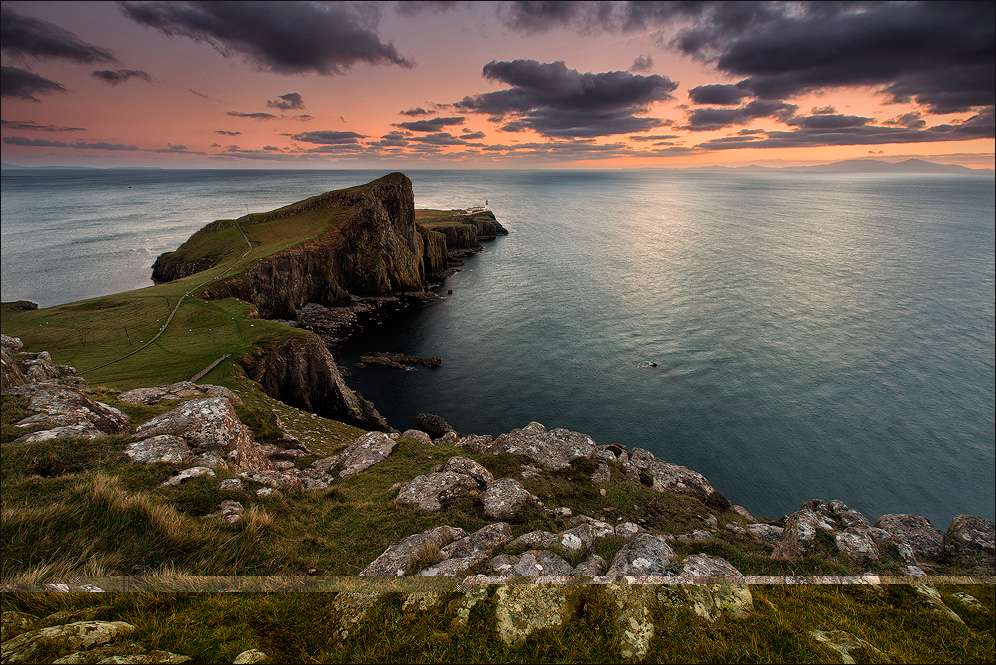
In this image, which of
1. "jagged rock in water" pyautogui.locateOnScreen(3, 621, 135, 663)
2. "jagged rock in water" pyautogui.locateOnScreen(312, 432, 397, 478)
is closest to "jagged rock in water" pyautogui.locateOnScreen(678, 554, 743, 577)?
"jagged rock in water" pyautogui.locateOnScreen(3, 621, 135, 663)

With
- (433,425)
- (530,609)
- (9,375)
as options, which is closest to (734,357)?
(433,425)

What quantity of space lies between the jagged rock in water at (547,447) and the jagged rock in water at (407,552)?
969cm

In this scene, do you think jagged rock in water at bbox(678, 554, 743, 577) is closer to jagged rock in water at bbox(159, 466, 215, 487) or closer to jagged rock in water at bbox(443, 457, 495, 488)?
jagged rock in water at bbox(443, 457, 495, 488)

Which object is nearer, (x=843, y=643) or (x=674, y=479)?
(x=843, y=643)

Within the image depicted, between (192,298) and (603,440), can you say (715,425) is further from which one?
(192,298)

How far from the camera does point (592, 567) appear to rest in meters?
8.99

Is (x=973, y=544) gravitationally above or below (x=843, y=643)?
below

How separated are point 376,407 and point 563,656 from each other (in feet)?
150

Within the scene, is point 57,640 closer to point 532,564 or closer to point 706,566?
Result: point 532,564

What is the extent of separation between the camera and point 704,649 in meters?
3.74

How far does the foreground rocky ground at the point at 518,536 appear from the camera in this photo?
3947mm

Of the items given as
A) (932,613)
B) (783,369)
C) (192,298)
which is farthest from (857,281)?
(192,298)

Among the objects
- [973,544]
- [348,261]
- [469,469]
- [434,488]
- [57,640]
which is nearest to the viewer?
[57,640]

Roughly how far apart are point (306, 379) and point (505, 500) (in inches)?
1219
